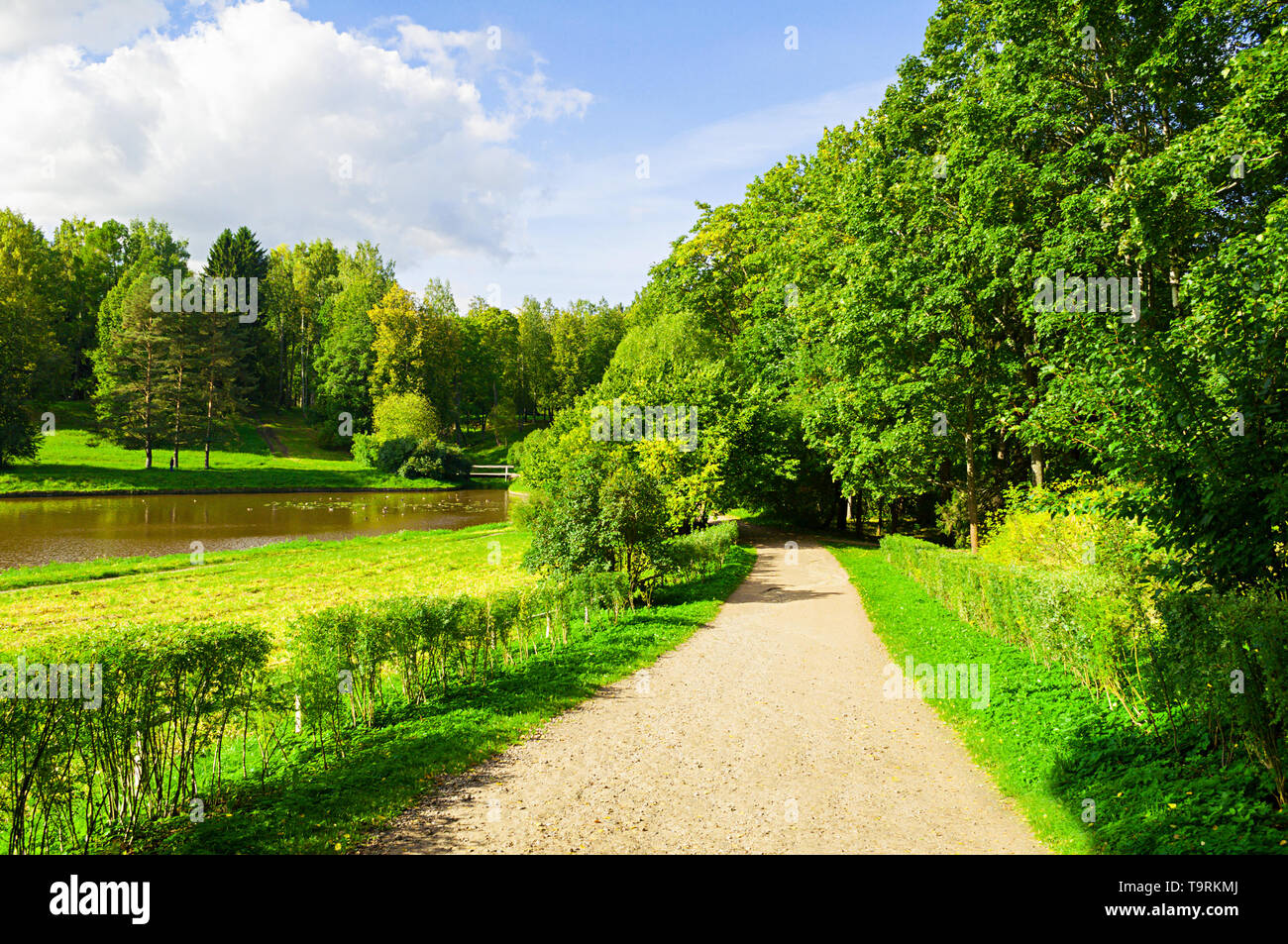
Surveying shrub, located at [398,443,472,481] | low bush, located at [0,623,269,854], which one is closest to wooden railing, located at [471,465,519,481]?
shrub, located at [398,443,472,481]

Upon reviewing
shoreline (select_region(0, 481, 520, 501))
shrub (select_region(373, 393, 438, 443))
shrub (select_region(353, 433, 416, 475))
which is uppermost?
shrub (select_region(373, 393, 438, 443))

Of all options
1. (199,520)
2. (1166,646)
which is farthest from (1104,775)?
(199,520)

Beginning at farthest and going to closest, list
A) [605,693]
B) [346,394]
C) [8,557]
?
[346,394] < [8,557] < [605,693]

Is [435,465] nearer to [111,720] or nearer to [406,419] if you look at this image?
[406,419]

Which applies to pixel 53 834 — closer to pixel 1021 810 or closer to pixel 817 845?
pixel 817 845

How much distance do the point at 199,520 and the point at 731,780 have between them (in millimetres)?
40550

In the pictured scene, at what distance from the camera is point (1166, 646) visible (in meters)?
7.24

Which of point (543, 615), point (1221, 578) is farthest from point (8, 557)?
point (1221, 578)

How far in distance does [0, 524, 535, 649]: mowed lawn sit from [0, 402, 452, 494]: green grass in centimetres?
2752

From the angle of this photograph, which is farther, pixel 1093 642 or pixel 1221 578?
pixel 1093 642

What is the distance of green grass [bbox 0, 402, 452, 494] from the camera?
46.5 metres

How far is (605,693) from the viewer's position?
10914mm

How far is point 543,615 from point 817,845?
27.5 ft

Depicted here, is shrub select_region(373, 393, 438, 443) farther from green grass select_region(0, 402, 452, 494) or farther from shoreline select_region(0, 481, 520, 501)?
shoreline select_region(0, 481, 520, 501)
